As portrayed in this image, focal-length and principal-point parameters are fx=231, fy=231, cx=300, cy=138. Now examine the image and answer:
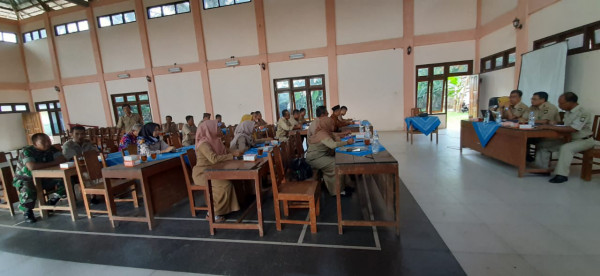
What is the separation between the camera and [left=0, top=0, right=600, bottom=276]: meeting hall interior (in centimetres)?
204

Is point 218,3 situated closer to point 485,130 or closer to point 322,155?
point 322,155

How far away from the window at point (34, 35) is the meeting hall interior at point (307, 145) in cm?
9

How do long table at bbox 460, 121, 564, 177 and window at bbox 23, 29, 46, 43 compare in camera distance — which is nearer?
long table at bbox 460, 121, 564, 177

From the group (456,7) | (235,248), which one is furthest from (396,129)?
(235,248)

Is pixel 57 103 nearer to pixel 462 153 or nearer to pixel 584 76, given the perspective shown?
pixel 462 153

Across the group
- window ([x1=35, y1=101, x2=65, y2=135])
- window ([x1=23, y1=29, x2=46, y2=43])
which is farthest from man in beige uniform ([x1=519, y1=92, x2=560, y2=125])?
window ([x1=23, y1=29, x2=46, y2=43])

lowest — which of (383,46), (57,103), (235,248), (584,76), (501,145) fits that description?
(235,248)

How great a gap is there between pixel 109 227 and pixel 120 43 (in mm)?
10437

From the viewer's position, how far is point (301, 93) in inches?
361

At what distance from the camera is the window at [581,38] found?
4012 millimetres

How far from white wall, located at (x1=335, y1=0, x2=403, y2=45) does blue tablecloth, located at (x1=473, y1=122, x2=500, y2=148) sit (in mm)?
5038

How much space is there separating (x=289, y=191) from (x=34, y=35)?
15.9 metres

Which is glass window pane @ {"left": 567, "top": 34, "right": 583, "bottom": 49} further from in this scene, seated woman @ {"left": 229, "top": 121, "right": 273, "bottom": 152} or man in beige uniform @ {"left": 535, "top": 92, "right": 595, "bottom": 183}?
seated woman @ {"left": 229, "top": 121, "right": 273, "bottom": 152}

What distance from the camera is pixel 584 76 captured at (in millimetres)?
4270
